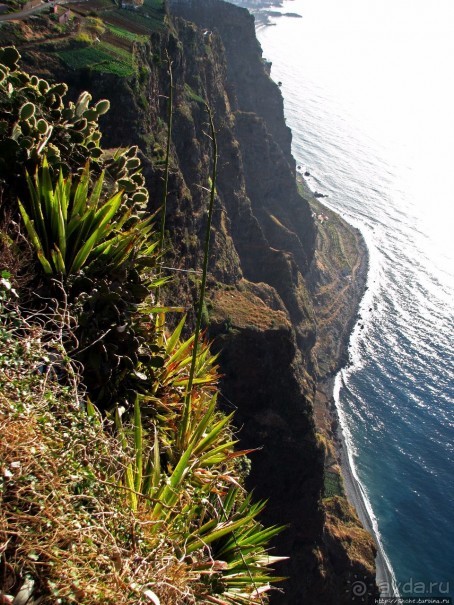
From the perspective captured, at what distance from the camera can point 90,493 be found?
440 cm

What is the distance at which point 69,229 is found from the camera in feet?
24.4

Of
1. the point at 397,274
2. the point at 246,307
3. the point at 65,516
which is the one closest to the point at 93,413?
the point at 65,516

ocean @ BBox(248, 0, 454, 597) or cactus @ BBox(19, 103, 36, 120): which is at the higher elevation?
cactus @ BBox(19, 103, 36, 120)

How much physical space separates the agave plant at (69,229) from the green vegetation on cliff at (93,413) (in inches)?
1.1

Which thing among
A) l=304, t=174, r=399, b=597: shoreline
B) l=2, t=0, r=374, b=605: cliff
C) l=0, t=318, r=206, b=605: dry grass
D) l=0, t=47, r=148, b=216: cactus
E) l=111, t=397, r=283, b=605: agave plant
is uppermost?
l=0, t=47, r=148, b=216: cactus

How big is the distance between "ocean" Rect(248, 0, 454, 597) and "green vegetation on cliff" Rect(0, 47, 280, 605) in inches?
2112

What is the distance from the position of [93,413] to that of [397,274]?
4020 inches

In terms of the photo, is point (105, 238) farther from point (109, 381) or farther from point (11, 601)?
point (11, 601)

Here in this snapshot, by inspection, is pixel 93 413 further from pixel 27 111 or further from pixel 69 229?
pixel 27 111

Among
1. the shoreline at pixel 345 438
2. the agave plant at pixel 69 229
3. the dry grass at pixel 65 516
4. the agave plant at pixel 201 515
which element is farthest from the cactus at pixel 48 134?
the shoreline at pixel 345 438

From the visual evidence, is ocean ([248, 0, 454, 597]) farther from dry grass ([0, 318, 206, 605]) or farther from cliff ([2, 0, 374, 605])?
dry grass ([0, 318, 206, 605])

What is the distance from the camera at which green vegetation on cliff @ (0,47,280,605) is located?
3865 mm

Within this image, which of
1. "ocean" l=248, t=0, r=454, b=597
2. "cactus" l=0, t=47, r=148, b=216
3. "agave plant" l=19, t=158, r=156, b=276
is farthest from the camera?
"ocean" l=248, t=0, r=454, b=597

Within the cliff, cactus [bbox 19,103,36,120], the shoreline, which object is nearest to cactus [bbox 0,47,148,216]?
cactus [bbox 19,103,36,120]
